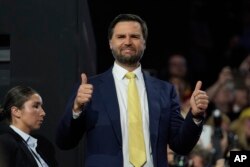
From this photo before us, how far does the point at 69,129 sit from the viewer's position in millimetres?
5469

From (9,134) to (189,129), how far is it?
4.19 feet

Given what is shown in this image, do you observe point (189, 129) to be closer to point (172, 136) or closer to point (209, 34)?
point (172, 136)

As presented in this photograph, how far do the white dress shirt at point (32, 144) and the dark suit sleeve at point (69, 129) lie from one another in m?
0.42

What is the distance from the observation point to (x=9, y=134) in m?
5.88

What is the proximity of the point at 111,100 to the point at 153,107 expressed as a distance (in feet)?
0.95

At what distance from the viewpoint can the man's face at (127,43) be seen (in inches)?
223

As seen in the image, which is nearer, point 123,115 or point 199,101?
point 199,101

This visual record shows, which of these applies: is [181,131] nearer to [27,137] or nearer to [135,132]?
[135,132]

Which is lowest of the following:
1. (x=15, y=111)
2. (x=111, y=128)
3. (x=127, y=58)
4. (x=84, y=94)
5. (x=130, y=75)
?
(x=111, y=128)

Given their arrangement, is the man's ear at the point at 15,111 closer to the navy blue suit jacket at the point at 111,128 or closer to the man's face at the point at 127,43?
the navy blue suit jacket at the point at 111,128

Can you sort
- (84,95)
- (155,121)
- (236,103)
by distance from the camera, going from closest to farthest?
(84,95) → (155,121) → (236,103)

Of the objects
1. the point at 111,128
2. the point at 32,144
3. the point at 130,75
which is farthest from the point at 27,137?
the point at 130,75

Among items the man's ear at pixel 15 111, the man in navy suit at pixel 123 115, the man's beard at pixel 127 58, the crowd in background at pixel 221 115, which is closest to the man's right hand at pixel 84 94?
the man in navy suit at pixel 123 115

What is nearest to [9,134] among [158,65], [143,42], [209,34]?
[143,42]
